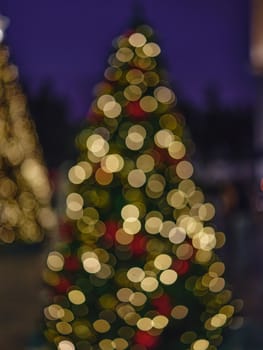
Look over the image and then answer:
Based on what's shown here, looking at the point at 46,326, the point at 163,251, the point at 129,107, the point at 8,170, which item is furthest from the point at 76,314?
the point at 8,170

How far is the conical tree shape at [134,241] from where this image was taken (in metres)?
3.74

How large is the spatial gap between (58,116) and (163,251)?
30.0 ft

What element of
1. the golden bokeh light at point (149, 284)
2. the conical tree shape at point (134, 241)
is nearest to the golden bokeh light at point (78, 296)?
the conical tree shape at point (134, 241)

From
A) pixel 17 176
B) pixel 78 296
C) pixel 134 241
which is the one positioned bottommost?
pixel 17 176

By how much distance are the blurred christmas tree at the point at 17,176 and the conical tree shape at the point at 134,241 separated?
5709 millimetres

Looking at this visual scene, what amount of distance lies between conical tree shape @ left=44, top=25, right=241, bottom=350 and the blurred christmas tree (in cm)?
571

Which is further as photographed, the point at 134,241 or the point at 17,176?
the point at 17,176

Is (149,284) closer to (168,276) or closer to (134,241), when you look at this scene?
(168,276)

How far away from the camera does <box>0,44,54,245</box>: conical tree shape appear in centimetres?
952

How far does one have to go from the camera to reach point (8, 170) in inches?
380

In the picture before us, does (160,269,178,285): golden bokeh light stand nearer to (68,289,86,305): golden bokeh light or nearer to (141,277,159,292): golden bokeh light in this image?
(141,277,159,292): golden bokeh light

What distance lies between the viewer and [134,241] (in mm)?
3744

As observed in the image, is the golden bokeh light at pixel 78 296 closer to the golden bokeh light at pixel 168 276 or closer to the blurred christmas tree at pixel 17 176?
the golden bokeh light at pixel 168 276

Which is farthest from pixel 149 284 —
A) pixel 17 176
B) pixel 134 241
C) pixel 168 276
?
pixel 17 176
